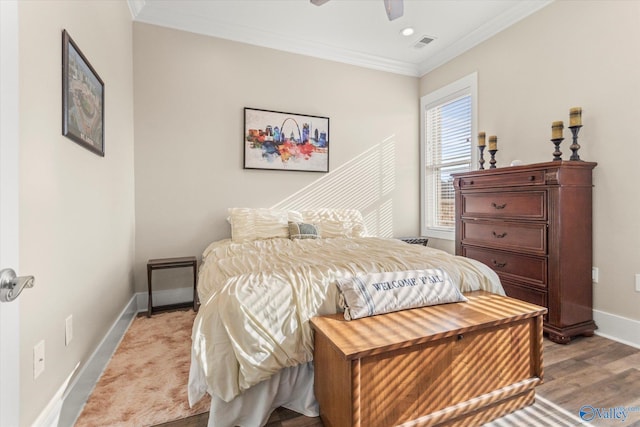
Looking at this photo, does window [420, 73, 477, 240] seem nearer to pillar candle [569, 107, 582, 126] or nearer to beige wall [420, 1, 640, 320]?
beige wall [420, 1, 640, 320]

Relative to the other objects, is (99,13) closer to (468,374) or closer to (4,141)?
(4,141)

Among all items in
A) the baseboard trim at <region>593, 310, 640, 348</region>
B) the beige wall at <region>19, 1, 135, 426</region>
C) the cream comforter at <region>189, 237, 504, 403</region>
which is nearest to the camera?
the beige wall at <region>19, 1, 135, 426</region>

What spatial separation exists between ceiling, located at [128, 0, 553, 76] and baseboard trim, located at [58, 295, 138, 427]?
9.53 ft

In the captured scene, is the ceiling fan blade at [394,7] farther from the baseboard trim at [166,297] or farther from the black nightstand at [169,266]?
the baseboard trim at [166,297]

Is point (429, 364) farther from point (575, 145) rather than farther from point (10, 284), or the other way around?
point (575, 145)

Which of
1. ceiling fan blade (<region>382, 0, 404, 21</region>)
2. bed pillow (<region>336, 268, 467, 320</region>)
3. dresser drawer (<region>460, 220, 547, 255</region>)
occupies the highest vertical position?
ceiling fan blade (<region>382, 0, 404, 21</region>)

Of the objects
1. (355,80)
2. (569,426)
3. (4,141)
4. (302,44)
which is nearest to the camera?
(4,141)

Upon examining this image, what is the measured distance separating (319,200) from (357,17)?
2013 millimetres

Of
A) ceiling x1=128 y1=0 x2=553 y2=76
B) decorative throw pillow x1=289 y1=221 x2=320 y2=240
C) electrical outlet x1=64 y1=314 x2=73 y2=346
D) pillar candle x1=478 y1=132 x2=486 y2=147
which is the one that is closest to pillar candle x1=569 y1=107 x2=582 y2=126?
pillar candle x1=478 y1=132 x2=486 y2=147

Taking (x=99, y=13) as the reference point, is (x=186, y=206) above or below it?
below

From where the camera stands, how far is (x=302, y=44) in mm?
3580

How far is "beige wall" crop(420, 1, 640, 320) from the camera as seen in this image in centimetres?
224

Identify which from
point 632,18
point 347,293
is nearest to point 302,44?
point 632,18

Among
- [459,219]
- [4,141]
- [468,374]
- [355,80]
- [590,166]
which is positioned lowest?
[468,374]
